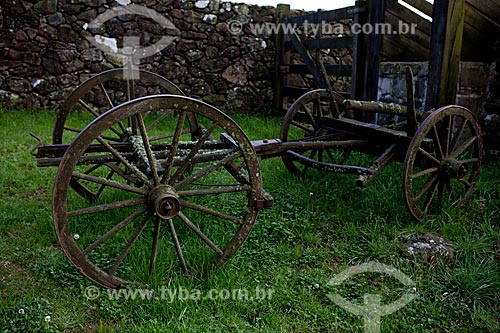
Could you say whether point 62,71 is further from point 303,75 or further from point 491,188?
point 491,188

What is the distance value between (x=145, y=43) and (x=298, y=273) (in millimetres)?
5289

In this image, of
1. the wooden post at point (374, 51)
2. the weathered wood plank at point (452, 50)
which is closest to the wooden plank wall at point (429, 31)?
the wooden post at point (374, 51)

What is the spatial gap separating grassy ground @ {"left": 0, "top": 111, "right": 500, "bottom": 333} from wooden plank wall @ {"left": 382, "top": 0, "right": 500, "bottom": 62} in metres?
1.64

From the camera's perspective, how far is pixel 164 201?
8.04 feet

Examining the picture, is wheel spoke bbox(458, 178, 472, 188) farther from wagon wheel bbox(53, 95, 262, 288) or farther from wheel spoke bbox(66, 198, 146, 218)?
wheel spoke bbox(66, 198, 146, 218)

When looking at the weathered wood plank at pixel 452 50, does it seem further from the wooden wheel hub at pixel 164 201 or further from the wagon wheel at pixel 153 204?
the wooden wheel hub at pixel 164 201

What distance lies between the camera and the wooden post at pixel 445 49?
13.5 ft

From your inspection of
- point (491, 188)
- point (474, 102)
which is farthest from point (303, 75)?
point (491, 188)

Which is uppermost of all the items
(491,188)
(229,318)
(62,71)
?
(62,71)

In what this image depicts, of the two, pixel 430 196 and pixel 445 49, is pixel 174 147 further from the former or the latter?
pixel 445 49

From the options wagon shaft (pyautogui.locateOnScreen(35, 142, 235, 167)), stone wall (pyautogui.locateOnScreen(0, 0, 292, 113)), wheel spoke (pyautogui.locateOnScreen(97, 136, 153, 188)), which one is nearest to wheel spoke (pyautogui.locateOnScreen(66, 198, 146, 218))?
wheel spoke (pyautogui.locateOnScreen(97, 136, 153, 188))

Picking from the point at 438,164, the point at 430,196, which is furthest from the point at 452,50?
the point at 430,196

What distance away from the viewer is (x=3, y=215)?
343cm

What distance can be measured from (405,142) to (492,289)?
4.04 feet
